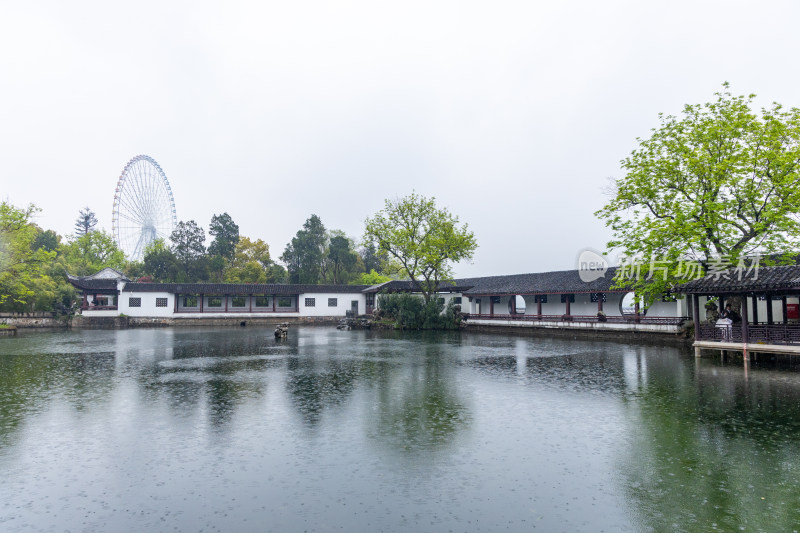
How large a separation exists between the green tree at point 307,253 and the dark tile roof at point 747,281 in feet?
181

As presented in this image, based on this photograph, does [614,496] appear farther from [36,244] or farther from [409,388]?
[36,244]

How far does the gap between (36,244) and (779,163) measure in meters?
95.8

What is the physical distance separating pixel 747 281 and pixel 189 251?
6789 centimetres

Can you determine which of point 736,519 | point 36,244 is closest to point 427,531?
point 736,519

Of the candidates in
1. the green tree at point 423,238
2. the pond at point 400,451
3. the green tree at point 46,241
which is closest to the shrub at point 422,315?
the green tree at point 423,238

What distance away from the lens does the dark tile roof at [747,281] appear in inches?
710

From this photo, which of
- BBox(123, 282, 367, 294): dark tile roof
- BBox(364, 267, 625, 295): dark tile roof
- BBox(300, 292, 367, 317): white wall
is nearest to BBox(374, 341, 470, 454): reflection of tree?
BBox(364, 267, 625, 295): dark tile roof

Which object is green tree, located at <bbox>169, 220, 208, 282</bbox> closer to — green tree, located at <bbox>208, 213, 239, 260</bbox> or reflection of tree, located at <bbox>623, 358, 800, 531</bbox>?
green tree, located at <bbox>208, 213, 239, 260</bbox>

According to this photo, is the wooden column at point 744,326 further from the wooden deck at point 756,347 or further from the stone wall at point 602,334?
the stone wall at point 602,334

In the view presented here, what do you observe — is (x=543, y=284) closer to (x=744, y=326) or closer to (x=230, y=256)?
(x=744, y=326)

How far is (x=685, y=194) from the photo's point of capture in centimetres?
2439

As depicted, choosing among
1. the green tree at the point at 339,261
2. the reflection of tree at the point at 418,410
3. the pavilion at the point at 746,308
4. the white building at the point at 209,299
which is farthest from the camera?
the green tree at the point at 339,261

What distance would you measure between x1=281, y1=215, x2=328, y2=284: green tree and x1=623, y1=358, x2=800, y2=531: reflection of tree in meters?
60.5

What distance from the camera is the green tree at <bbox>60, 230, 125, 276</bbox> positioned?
7156cm
